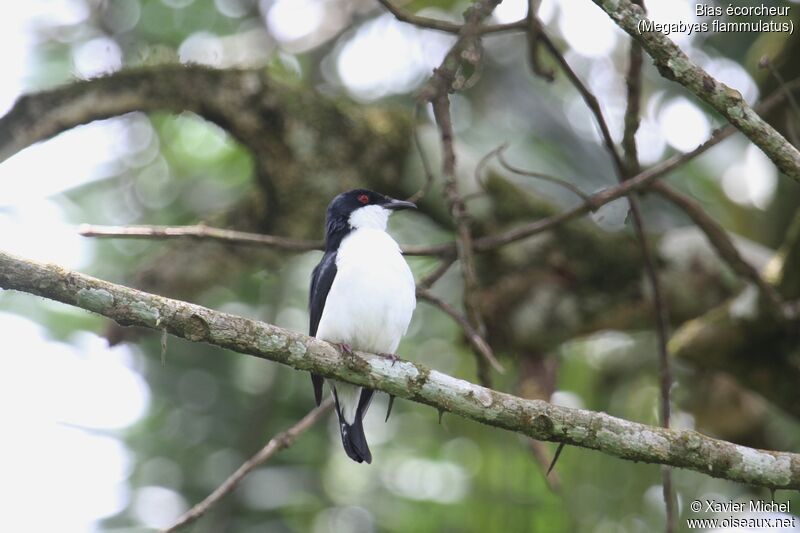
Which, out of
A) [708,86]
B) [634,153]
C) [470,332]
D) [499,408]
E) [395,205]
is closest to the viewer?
[499,408]

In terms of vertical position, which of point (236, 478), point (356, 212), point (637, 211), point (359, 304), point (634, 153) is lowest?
point (236, 478)

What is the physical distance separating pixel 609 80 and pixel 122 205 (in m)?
5.00

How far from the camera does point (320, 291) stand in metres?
4.93

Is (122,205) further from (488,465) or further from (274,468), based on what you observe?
(488,465)

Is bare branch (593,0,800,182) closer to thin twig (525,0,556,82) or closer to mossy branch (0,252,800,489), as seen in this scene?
mossy branch (0,252,800,489)

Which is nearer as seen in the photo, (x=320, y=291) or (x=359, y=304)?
(x=359, y=304)

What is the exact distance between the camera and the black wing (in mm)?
4891

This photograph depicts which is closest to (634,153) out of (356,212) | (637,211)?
(637,211)

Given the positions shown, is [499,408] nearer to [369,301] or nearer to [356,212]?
[369,301]

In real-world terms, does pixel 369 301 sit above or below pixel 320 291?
below

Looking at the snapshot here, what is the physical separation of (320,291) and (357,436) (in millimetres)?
791

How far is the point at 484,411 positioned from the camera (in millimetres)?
3541

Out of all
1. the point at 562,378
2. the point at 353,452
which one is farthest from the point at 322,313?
the point at 562,378

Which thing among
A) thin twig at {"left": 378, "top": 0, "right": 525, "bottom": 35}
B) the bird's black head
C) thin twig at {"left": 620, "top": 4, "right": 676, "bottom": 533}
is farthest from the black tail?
thin twig at {"left": 378, "top": 0, "right": 525, "bottom": 35}
